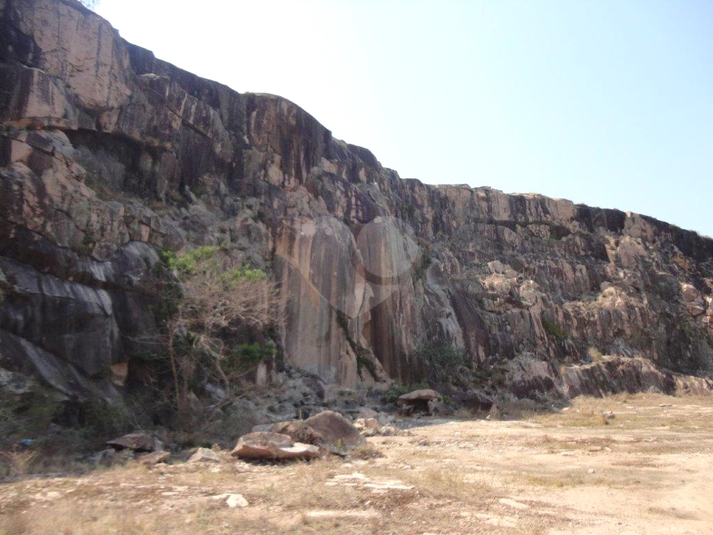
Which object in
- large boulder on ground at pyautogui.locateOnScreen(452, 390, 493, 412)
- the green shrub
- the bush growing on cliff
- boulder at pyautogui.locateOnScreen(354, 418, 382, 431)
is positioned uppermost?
the green shrub

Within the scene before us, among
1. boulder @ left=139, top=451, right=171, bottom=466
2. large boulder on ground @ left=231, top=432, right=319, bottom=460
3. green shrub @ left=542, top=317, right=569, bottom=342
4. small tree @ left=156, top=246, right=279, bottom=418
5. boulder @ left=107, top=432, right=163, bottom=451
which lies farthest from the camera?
green shrub @ left=542, top=317, right=569, bottom=342

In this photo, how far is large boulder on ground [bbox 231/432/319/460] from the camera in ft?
39.3

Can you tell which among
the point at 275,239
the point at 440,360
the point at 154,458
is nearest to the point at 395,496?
the point at 154,458

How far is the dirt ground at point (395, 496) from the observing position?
6.99 meters

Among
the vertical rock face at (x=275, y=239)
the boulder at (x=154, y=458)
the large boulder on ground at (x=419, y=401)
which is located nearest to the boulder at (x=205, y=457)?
the boulder at (x=154, y=458)

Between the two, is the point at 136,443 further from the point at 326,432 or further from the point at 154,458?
the point at 326,432

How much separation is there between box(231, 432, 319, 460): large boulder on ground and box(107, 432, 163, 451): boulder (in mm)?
2353

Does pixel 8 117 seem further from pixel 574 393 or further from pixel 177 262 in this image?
pixel 574 393

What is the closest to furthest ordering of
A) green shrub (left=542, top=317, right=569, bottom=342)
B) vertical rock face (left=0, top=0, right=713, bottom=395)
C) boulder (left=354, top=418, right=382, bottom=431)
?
vertical rock face (left=0, top=0, right=713, bottom=395), boulder (left=354, top=418, right=382, bottom=431), green shrub (left=542, top=317, right=569, bottom=342)

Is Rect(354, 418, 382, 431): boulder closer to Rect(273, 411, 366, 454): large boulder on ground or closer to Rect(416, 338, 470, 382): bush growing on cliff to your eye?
Rect(273, 411, 366, 454): large boulder on ground

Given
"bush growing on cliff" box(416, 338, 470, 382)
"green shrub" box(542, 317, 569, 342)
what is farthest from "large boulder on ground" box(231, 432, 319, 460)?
"green shrub" box(542, 317, 569, 342)

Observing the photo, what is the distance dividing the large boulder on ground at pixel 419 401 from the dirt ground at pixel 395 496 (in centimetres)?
1264

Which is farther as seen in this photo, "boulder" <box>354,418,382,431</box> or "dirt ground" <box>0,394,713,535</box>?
"boulder" <box>354,418,382,431</box>

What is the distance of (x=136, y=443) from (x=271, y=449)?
356 centimetres
